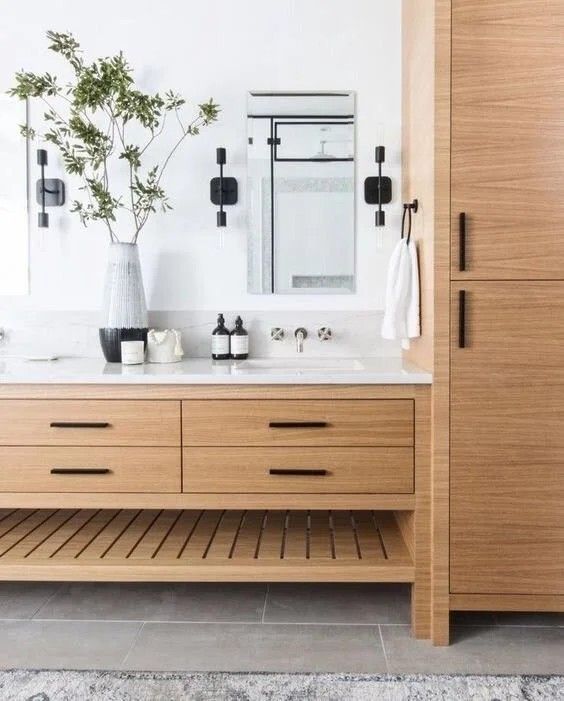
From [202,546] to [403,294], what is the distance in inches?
43.5

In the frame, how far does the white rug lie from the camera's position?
1.70 metres

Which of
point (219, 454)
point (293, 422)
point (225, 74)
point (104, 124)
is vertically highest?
point (225, 74)

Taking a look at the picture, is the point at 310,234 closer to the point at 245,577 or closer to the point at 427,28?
the point at 427,28

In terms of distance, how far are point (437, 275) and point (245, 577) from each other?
3.65ft

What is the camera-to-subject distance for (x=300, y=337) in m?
2.58

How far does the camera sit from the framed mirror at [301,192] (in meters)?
2.57

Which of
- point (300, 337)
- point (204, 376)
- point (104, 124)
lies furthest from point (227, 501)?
point (104, 124)

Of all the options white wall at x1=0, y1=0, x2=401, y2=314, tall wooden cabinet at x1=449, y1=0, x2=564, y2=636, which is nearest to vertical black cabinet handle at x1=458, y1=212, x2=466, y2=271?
tall wooden cabinet at x1=449, y1=0, x2=564, y2=636

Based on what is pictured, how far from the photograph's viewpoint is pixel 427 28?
2.02 meters

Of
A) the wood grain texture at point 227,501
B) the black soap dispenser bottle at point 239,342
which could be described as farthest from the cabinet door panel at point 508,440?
the black soap dispenser bottle at point 239,342

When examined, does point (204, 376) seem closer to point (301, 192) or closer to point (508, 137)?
point (301, 192)

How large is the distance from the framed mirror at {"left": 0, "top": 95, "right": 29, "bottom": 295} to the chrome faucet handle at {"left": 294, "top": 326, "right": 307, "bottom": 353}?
1146 mm

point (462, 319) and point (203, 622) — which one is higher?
point (462, 319)

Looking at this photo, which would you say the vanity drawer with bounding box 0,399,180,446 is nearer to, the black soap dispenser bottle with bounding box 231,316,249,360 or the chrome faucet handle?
the black soap dispenser bottle with bounding box 231,316,249,360
